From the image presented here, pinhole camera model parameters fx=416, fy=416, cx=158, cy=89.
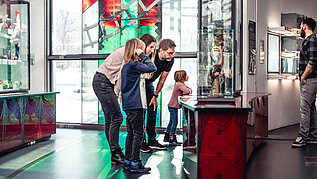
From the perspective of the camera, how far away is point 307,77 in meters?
5.83

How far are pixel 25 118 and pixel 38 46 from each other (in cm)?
262

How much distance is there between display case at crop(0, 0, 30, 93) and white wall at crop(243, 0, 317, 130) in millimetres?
3582

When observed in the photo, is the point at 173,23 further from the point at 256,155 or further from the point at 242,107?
the point at 242,107

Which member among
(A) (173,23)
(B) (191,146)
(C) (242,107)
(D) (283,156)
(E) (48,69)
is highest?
(A) (173,23)

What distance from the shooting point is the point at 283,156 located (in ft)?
17.4

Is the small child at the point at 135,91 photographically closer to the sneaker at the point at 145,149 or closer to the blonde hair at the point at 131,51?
the blonde hair at the point at 131,51

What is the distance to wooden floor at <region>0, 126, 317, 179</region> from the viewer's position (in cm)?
426

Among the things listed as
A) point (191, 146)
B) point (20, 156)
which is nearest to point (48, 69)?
point (20, 156)

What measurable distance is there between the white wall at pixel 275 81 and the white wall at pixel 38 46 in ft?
12.9

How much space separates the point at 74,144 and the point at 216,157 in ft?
10.6

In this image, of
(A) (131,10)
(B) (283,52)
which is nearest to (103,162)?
(A) (131,10)

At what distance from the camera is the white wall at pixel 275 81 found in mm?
7082

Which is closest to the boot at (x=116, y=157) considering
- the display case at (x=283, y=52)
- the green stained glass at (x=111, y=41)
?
the green stained glass at (x=111, y=41)

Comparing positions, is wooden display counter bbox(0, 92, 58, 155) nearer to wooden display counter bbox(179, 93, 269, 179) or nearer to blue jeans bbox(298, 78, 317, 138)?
wooden display counter bbox(179, 93, 269, 179)
